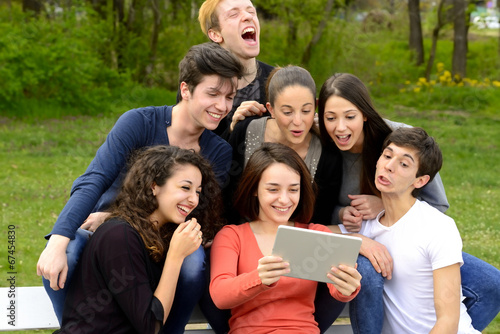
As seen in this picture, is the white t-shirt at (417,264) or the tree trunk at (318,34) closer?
the white t-shirt at (417,264)

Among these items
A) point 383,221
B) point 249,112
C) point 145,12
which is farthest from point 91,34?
point 383,221

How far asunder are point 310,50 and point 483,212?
767 cm

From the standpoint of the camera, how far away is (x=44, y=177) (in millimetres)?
8016

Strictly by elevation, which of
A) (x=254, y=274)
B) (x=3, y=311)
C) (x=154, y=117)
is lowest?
(x=3, y=311)

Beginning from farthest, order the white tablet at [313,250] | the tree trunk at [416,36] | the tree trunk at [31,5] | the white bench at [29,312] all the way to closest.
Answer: the tree trunk at [416,36] → the tree trunk at [31,5] → the white bench at [29,312] → the white tablet at [313,250]

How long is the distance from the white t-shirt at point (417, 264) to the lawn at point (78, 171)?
152 cm

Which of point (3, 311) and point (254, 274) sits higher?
point (254, 274)

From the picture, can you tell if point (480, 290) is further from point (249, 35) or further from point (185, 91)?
point (249, 35)

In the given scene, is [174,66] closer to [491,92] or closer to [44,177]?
[44,177]

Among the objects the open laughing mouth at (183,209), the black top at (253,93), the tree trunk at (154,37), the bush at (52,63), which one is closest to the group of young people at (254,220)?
the open laughing mouth at (183,209)

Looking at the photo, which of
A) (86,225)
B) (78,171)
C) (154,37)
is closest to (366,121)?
(86,225)

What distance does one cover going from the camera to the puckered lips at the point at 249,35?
3.95 metres

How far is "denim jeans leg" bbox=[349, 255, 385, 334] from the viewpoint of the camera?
2.95 m

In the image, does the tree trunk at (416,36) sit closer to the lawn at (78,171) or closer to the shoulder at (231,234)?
the lawn at (78,171)
